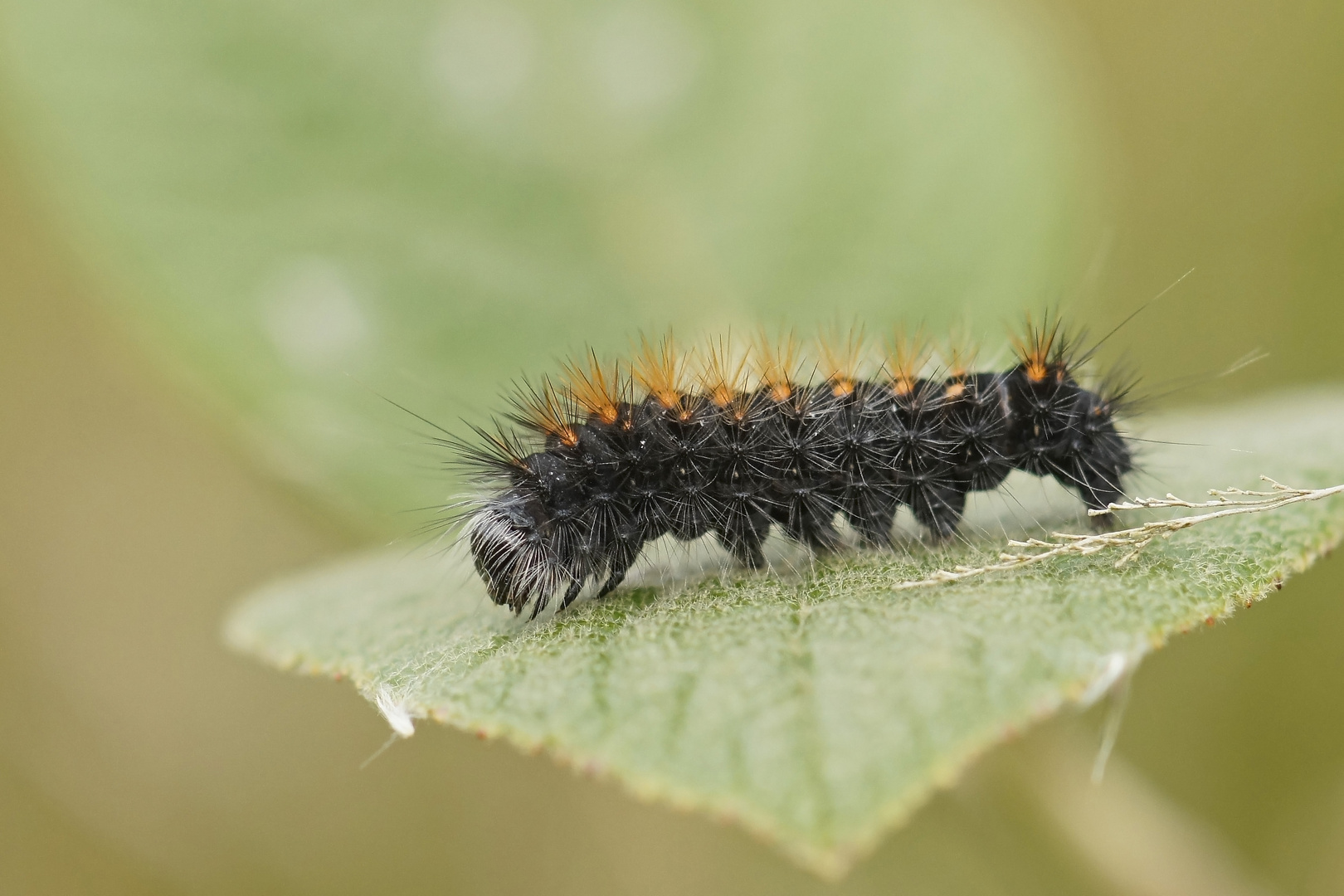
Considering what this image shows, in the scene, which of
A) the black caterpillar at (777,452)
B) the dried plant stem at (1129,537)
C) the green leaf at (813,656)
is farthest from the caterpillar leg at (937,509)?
the dried plant stem at (1129,537)

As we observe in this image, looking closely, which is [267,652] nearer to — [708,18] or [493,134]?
[493,134]

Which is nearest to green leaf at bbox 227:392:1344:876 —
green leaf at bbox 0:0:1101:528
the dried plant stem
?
the dried plant stem

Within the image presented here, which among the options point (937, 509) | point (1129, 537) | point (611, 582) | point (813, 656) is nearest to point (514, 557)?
point (611, 582)

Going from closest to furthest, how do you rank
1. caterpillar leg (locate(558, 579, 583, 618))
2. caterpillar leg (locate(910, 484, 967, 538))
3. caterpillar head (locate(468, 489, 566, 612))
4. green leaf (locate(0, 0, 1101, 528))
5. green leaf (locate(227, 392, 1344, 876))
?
green leaf (locate(227, 392, 1344, 876)) → caterpillar head (locate(468, 489, 566, 612)) → caterpillar leg (locate(558, 579, 583, 618)) → caterpillar leg (locate(910, 484, 967, 538)) → green leaf (locate(0, 0, 1101, 528))

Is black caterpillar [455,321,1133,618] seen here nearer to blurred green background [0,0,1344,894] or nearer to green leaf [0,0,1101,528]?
blurred green background [0,0,1344,894]

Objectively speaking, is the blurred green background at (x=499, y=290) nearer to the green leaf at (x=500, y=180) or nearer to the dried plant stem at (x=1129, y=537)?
the green leaf at (x=500, y=180)

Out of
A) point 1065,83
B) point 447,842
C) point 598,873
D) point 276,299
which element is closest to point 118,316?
point 276,299

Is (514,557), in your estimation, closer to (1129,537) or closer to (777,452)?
(777,452)
